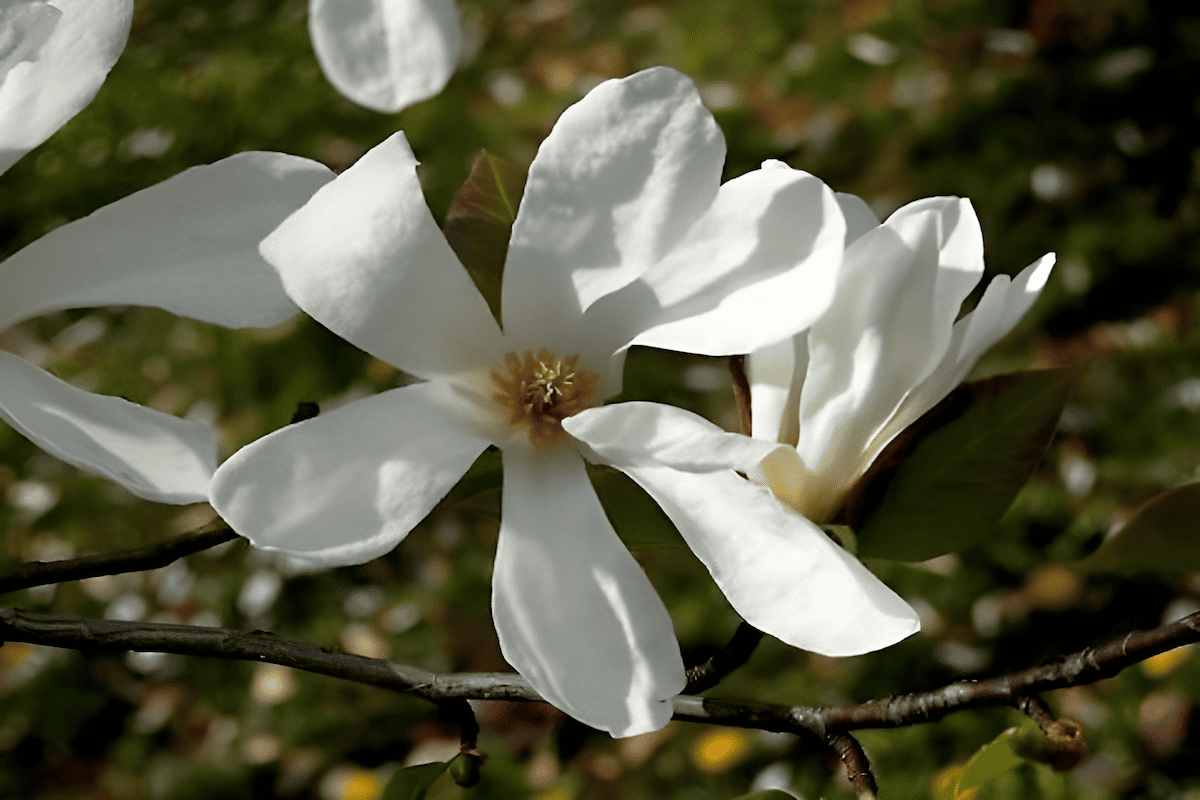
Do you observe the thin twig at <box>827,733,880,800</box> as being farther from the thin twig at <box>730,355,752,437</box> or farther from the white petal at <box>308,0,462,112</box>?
the white petal at <box>308,0,462,112</box>

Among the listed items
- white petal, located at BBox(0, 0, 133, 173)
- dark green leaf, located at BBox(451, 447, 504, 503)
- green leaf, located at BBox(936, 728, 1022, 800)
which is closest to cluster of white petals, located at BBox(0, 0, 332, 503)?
white petal, located at BBox(0, 0, 133, 173)

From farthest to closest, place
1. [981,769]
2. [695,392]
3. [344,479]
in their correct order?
[695,392]
[981,769]
[344,479]

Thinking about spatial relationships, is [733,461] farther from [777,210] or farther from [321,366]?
[321,366]

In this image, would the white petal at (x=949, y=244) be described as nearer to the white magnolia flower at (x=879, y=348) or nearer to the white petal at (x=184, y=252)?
the white magnolia flower at (x=879, y=348)

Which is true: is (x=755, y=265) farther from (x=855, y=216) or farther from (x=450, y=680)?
(x=450, y=680)

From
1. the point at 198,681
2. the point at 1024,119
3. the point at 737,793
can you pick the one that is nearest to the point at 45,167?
the point at 198,681

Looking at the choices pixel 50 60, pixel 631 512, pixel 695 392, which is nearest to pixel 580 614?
pixel 631 512
